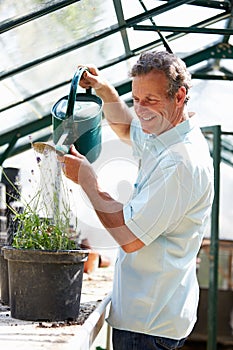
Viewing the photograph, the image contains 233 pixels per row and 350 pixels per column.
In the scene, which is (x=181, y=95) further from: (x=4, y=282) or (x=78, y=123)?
(x=4, y=282)

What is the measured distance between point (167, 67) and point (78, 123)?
0.28 meters

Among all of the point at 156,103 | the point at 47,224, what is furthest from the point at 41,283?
the point at 156,103

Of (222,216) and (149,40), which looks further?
(222,216)

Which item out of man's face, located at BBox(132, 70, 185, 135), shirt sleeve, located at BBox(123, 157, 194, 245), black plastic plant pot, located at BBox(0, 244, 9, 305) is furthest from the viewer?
black plastic plant pot, located at BBox(0, 244, 9, 305)

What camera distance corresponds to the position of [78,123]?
187 centimetres

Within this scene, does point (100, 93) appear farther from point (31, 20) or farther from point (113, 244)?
point (31, 20)

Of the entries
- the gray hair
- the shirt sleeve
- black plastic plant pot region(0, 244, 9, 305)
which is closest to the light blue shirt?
the shirt sleeve

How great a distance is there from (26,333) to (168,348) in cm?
43

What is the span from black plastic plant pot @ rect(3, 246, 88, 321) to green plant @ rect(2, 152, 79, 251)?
0.13 feet

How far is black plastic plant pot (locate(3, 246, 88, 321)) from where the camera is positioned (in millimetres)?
1785

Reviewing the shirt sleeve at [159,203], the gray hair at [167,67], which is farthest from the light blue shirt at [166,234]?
the gray hair at [167,67]

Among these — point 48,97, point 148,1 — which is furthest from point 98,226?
point 48,97

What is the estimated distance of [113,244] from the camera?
1.96 metres

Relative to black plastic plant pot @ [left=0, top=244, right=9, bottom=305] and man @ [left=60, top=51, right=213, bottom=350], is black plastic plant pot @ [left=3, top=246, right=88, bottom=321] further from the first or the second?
black plastic plant pot @ [left=0, top=244, right=9, bottom=305]
